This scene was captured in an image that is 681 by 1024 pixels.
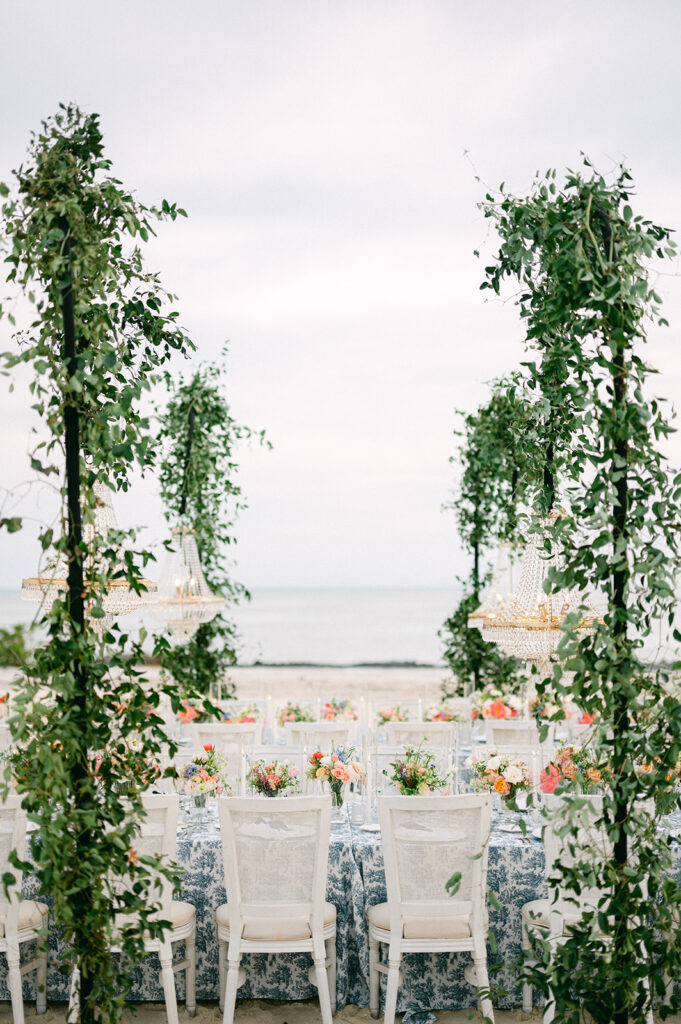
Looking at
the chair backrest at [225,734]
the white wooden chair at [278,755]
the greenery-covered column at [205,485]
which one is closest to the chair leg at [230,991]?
the white wooden chair at [278,755]

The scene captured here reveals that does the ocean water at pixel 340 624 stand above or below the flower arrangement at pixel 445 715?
below

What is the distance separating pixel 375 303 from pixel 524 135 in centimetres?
407

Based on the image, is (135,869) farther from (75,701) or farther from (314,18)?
(314,18)

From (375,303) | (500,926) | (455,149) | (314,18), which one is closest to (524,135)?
(455,149)

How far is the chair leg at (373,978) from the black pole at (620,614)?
1.79m

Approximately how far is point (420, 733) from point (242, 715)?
4.45 feet

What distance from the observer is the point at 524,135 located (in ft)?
22.3

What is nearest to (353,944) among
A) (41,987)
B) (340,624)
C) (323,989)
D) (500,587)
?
(323,989)

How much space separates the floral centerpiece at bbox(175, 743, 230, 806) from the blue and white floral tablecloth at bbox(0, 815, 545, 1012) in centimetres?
46

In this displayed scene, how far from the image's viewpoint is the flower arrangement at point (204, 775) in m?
4.71

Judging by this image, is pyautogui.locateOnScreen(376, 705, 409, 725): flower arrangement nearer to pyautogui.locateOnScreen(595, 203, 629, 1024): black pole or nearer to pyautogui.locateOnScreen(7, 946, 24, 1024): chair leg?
pyautogui.locateOnScreen(7, 946, 24, 1024): chair leg

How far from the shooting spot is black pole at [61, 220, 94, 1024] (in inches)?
92.7

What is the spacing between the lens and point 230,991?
3.71m

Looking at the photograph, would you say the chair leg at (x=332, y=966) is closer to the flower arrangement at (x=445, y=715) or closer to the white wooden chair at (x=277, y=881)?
the white wooden chair at (x=277, y=881)
